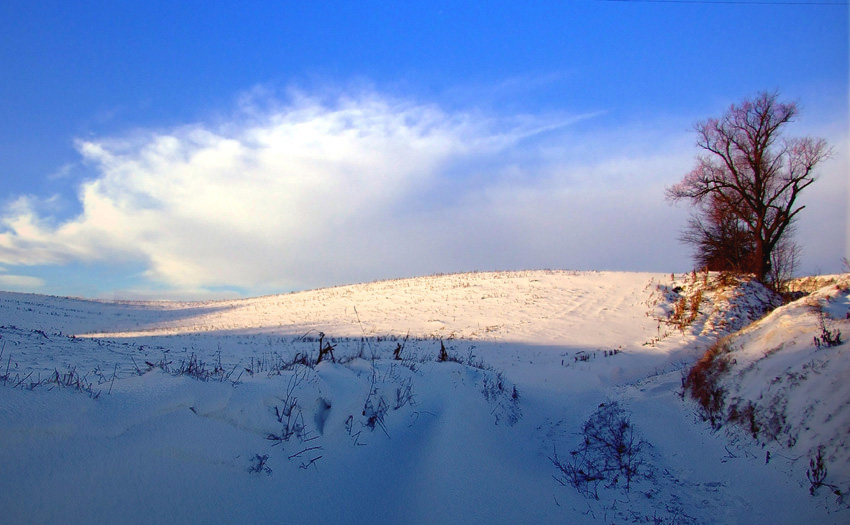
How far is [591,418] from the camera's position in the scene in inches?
254

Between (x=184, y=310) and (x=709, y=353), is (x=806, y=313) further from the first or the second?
(x=184, y=310)

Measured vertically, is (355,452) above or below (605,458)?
above

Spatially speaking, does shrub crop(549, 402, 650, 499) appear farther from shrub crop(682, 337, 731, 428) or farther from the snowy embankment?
shrub crop(682, 337, 731, 428)

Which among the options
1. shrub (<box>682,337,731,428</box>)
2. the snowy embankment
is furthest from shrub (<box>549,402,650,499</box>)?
shrub (<box>682,337,731,428</box>)

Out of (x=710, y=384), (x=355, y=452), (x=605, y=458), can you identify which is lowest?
(x=605, y=458)

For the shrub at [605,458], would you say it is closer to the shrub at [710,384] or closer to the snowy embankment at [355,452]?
the snowy embankment at [355,452]

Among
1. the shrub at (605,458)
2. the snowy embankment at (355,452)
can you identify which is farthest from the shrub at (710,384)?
the shrub at (605,458)

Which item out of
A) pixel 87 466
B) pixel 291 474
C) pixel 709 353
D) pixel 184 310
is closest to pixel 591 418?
pixel 709 353

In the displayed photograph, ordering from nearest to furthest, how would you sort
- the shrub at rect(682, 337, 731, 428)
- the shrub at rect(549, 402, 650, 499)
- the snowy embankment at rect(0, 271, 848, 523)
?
1. the snowy embankment at rect(0, 271, 848, 523)
2. the shrub at rect(549, 402, 650, 499)
3. the shrub at rect(682, 337, 731, 428)

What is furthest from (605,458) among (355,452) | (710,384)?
(355,452)

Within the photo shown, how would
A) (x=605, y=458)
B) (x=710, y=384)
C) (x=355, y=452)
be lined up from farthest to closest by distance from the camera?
(x=710, y=384) < (x=605, y=458) < (x=355, y=452)

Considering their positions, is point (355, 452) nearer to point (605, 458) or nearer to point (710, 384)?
point (605, 458)

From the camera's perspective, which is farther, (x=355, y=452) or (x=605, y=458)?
(x=605, y=458)

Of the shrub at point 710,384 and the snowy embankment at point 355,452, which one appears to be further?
the shrub at point 710,384
